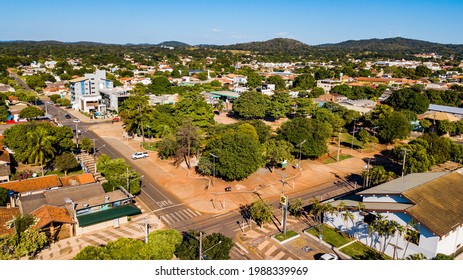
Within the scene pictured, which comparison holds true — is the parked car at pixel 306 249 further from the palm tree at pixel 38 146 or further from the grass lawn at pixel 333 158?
the palm tree at pixel 38 146

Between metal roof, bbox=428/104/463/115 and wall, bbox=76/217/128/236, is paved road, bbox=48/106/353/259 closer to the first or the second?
wall, bbox=76/217/128/236

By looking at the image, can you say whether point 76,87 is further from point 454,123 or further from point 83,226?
point 454,123

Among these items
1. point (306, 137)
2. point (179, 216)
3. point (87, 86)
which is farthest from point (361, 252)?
point (87, 86)

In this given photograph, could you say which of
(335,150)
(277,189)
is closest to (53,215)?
Answer: (277,189)

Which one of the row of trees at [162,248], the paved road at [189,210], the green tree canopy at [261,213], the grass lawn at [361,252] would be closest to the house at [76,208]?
the paved road at [189,210]

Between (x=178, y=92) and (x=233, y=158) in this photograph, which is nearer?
(x=233, y=158)

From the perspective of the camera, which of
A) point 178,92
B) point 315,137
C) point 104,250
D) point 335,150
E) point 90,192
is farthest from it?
point 178,92

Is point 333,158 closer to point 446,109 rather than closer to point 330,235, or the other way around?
point 330,235
